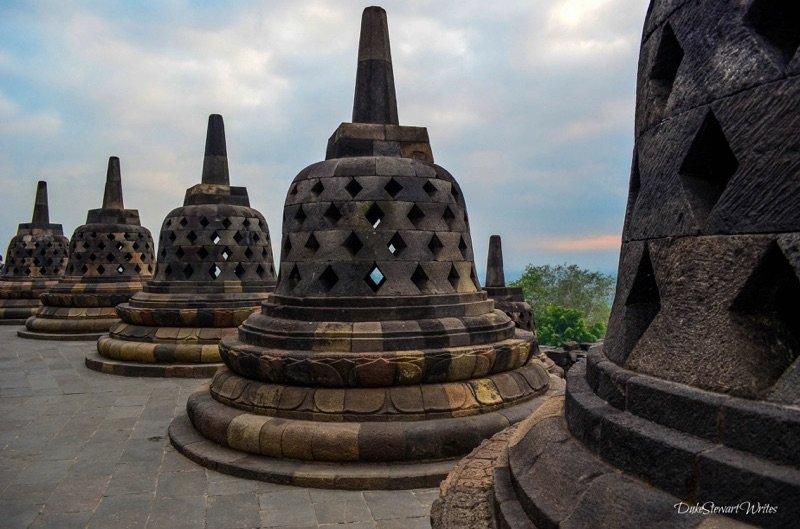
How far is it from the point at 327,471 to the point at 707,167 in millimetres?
3374

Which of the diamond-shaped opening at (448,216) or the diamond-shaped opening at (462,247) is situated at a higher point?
the diamond-shaped opening at (448,216)

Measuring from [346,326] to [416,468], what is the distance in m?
1.30

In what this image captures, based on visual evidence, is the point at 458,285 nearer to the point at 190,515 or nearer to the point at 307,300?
the point at 307,300

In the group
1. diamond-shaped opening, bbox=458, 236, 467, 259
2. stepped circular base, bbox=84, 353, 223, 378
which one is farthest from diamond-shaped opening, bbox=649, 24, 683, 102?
stepped circular base, bbox=84, 353, 223, 378

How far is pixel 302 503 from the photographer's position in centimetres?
387

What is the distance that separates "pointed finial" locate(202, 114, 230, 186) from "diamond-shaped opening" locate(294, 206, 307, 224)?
5.08m

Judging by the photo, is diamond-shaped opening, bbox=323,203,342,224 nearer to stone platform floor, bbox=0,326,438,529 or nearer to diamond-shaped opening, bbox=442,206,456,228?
diamond-shaped opening, bbox=442,206,456,228

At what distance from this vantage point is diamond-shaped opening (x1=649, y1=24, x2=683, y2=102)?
194 cm

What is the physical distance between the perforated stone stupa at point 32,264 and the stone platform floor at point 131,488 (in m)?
10.2

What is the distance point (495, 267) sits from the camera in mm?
15688

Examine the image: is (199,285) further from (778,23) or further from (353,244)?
(778,23)

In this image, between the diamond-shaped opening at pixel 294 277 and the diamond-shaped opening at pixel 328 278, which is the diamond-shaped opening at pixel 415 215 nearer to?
the diamond-shaped opening at pixel 328 278

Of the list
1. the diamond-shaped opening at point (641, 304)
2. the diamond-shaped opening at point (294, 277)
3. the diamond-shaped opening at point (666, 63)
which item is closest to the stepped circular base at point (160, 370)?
the diamond-shaped opening at point (294, 277)

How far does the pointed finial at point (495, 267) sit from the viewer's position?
15.7 m
